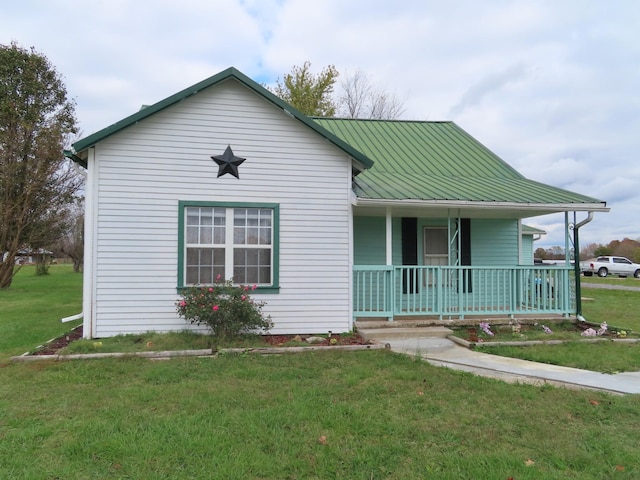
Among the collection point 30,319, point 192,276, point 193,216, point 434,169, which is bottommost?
point 30,319

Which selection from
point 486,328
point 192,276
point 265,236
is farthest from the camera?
point 486,328

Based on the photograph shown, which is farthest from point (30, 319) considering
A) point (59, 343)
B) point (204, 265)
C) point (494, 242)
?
point (494, 242)

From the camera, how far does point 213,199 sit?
750 centimetres

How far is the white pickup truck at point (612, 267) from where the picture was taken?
34500 millimetres

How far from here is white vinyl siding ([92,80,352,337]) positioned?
7188 mm

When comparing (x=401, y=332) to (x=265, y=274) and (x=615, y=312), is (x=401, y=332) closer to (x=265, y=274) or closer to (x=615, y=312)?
(x=265, y=274)

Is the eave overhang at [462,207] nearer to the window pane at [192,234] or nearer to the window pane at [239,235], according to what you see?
the window pane at [239,235]

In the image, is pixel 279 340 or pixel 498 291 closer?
pixel 279 340

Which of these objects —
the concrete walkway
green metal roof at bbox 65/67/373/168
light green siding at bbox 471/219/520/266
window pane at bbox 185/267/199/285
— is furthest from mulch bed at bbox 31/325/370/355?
light green siding at bbox 471/219/520/266

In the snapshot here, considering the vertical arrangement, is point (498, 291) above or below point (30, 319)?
above

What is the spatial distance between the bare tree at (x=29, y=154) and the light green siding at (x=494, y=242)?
18404mm

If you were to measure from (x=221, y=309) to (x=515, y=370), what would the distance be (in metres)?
4.44

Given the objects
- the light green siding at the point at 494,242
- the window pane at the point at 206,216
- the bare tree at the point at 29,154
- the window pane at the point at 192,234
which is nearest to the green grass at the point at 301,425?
the window pane at the point at 192,234

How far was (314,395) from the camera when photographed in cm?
445
